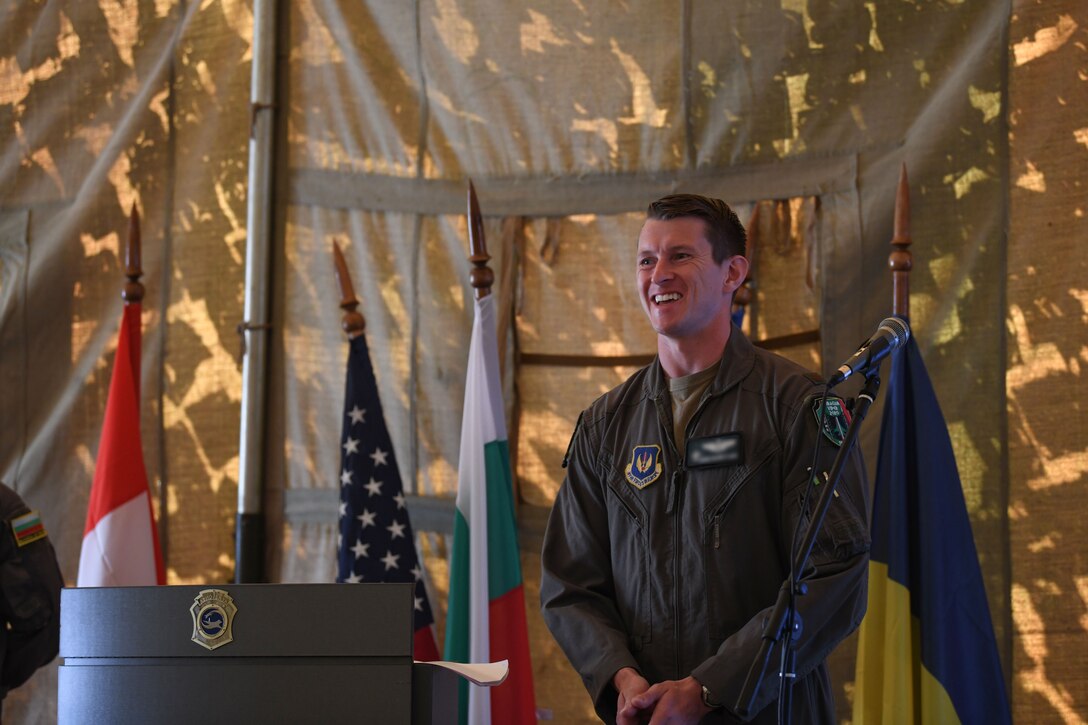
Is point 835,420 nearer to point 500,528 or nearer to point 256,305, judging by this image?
point 500,528

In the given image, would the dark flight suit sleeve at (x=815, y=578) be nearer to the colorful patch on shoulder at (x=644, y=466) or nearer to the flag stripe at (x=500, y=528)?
the colorful patch on shoulder at (x=644, y=466)

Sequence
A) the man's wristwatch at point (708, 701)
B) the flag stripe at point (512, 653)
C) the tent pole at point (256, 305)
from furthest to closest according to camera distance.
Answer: the tent pole at point (256, 305) < the flag stripe at point (512, 653) < the man's wristwatch at point (708, 701)

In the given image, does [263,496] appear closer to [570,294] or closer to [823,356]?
[570,294]

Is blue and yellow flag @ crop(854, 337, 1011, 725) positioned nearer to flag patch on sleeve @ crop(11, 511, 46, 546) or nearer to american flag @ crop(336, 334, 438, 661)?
american flag @ crop(336, 334, 438, 661)

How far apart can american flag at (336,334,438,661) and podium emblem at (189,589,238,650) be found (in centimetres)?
190

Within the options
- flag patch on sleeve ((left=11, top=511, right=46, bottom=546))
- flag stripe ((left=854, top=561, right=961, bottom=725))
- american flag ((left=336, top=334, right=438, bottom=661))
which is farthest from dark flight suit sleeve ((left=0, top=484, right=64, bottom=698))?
flag stripe ((left=854, top=561, right=961, bottom=725))

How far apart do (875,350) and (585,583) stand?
0.83 metres

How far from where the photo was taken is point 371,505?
381cm

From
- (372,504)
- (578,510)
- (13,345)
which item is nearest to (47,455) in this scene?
(13,345)

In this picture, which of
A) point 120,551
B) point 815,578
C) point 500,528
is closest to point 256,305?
point 120,551

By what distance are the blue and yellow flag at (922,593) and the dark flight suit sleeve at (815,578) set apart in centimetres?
94

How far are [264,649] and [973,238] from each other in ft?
8.27

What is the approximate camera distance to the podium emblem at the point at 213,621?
6.04 feet

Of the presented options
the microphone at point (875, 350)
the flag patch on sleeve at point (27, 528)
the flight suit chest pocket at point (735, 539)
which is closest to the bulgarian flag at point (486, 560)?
the flag patch on sleeve at point (27, 528)
